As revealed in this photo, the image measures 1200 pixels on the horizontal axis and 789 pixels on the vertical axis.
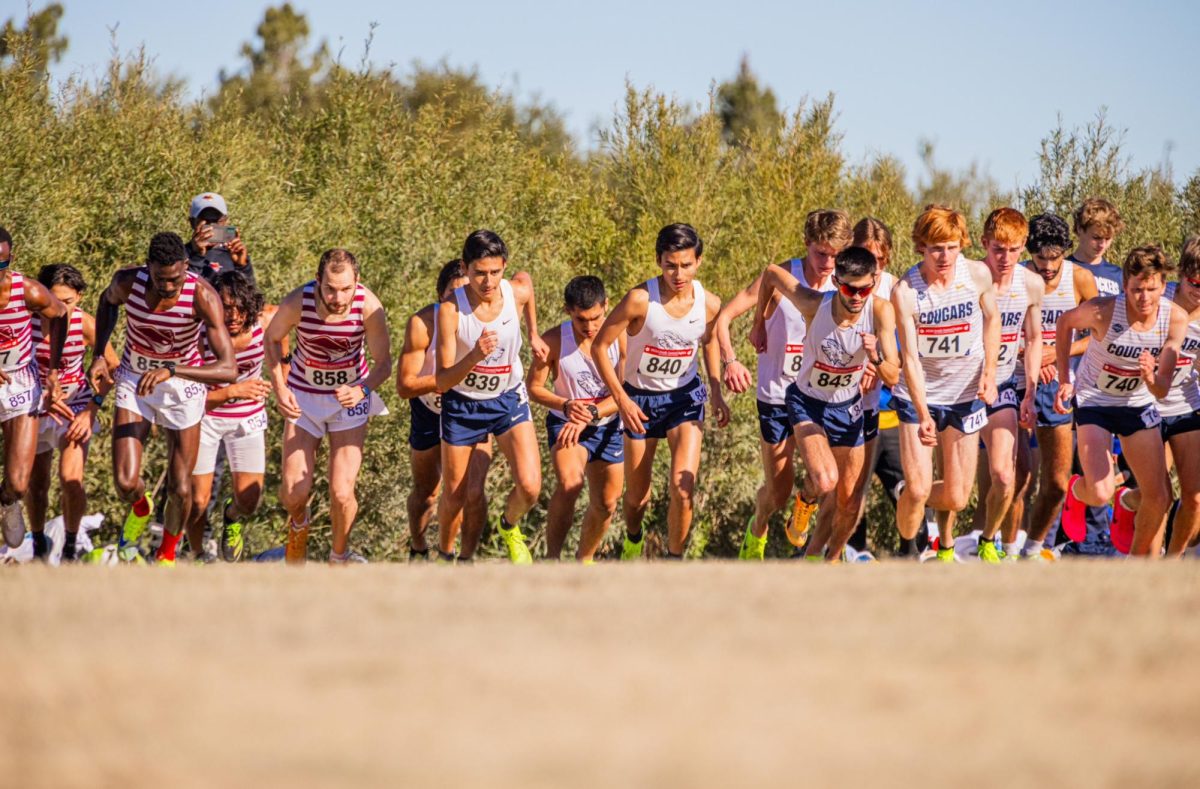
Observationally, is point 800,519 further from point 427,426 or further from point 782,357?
point 427,426

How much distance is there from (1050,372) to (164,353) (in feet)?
21.6

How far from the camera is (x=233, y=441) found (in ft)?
38.1

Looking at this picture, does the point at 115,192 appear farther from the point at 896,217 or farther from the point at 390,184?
the point at 896,217

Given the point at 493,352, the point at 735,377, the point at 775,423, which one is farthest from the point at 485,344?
the point at 775,423

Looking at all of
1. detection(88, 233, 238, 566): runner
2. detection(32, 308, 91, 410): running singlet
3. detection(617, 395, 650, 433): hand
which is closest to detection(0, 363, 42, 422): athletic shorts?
detection(32, 308, 91, 410): running singlet

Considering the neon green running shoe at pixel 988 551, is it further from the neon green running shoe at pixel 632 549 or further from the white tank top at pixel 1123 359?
the neon green running shoe at pixel 632 549

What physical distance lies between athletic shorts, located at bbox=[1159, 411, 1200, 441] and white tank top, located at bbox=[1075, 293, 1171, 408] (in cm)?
26

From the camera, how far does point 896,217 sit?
29.2m

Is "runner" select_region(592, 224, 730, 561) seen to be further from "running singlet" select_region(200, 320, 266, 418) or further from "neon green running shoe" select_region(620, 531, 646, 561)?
"running singlet" select_region(200, 320, 266, 418)

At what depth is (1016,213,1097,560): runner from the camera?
36.2 feet

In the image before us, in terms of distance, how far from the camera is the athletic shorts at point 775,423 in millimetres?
10816

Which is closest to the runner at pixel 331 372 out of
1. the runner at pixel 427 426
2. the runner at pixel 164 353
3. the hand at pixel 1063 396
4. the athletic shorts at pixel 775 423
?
the runner at pixel 427 426

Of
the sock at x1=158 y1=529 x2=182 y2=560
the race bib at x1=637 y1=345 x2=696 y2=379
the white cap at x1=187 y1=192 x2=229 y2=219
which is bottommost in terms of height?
the sock at x1=158 y1=529 x2=182 y2=560

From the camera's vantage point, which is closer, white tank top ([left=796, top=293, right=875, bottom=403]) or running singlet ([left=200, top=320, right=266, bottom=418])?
white tank top ([left=796, top=293, right=875, bottom=403])
